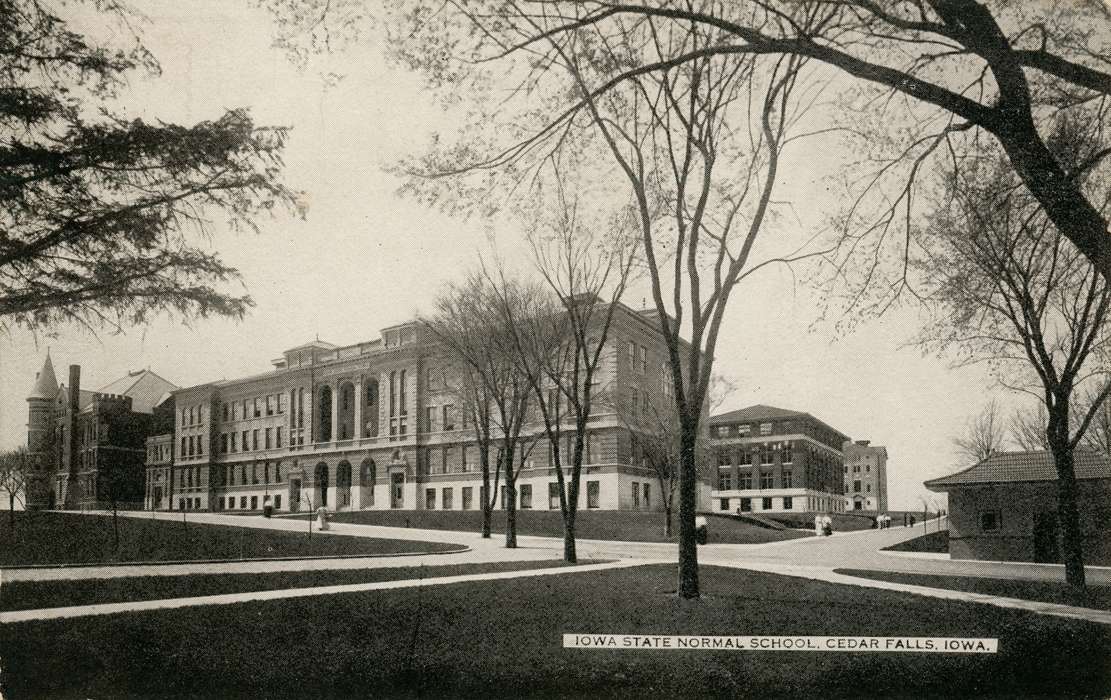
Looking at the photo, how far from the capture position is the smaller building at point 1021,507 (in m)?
22.0

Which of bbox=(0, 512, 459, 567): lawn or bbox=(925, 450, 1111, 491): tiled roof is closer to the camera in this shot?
bbox=(0, 512, 459, 567): lawn

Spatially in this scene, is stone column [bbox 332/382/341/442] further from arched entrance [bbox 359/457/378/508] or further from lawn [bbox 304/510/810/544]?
lawn [bbox 304/510/810/544]

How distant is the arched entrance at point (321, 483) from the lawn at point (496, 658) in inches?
1990

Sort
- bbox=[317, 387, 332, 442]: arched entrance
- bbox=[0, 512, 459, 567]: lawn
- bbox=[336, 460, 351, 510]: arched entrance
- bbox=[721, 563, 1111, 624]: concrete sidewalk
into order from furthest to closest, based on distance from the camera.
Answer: bbox=[336, 460, 351, 510]: arched entrance → bbox=[317, 387, 332, 442]: arched entrance → bbox=[0, 512, 459, 567]: lawn → bbox=[721, 563, 1111, 624]: concrete sidewalk

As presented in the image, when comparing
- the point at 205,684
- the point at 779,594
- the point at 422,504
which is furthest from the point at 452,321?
the point at 422,504

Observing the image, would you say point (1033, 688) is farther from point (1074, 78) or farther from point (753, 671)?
point (1074, 78)

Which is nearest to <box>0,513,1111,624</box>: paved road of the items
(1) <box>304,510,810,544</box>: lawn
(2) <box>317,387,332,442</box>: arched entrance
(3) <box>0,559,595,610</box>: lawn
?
(3) <box>0,559,595,610</box>: lawn

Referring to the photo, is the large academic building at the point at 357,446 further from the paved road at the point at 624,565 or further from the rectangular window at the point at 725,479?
the rectangular window at the point at 725,479

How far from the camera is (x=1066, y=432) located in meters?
13.4

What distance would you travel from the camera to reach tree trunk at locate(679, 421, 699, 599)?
11461mm

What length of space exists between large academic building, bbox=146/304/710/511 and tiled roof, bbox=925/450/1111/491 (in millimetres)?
20748

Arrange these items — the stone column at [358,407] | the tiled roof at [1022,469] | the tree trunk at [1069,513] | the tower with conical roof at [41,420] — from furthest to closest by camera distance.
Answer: the stone column at [358,407]
the tiled roof at [1022,469]
the tree trunk at [1069,513]
the tower with conical roof at [41,420]
